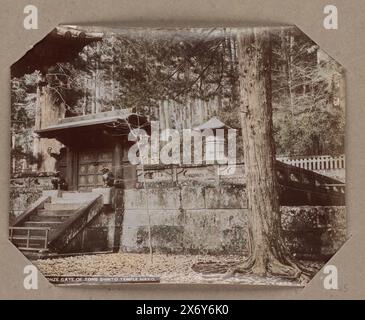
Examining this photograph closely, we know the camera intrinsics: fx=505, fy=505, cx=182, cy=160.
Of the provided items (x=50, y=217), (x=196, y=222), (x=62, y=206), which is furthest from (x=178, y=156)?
(x=50, y=217)

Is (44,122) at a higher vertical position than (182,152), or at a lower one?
higher

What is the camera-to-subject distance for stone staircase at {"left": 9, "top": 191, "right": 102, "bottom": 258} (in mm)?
→ 3488

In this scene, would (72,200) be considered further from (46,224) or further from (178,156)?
(178,156)

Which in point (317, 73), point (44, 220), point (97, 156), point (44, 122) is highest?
point (317, 73)

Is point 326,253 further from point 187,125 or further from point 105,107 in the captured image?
point 105,107

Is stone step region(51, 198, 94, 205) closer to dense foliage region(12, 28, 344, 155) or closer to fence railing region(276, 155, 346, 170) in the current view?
dense foliage region(12, 28, 344, 155)

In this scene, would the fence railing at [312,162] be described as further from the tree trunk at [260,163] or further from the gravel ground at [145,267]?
the gravel ground at [145,267]

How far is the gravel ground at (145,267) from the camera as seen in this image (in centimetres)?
344

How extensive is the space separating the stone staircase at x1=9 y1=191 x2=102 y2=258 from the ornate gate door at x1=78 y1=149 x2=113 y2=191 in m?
0.06

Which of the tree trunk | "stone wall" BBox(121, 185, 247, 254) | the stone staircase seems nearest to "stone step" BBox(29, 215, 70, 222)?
the stone staircase

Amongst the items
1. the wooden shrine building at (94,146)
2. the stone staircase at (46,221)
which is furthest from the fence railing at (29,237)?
the wooden shrine building at (94,146)
